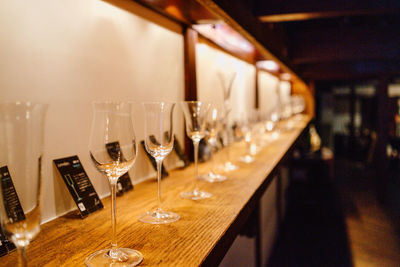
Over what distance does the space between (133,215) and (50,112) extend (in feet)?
1.24

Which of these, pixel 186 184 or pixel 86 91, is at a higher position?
pixel 86 91

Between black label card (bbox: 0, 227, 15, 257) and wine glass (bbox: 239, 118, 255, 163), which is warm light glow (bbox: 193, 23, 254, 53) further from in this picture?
black label card (bbox: 0, 227, 15, 257)

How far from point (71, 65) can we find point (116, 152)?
0.46 meters

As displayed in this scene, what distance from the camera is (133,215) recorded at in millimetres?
1044

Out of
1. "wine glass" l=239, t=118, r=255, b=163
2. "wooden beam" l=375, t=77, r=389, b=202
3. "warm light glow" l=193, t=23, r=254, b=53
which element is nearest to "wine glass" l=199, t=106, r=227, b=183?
"wine glass" l=239, t=118, r=255, b=163

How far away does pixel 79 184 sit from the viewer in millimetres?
1052

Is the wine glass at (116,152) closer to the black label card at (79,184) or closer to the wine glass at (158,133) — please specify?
the wine glass at (158,133)

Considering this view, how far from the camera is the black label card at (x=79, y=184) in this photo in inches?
40.1

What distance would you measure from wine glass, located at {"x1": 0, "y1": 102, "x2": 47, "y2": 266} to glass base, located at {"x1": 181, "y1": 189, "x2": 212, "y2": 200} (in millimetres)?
697

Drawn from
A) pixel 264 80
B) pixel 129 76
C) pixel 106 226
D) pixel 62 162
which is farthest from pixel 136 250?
pixel 264 80

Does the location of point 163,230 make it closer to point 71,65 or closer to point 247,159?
point 71,65

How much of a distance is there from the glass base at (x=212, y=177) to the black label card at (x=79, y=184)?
20.7 inches

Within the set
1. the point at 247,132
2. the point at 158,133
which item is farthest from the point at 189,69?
the point at 158,133

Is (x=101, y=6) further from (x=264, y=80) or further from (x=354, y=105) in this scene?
(x=354, y=105)
